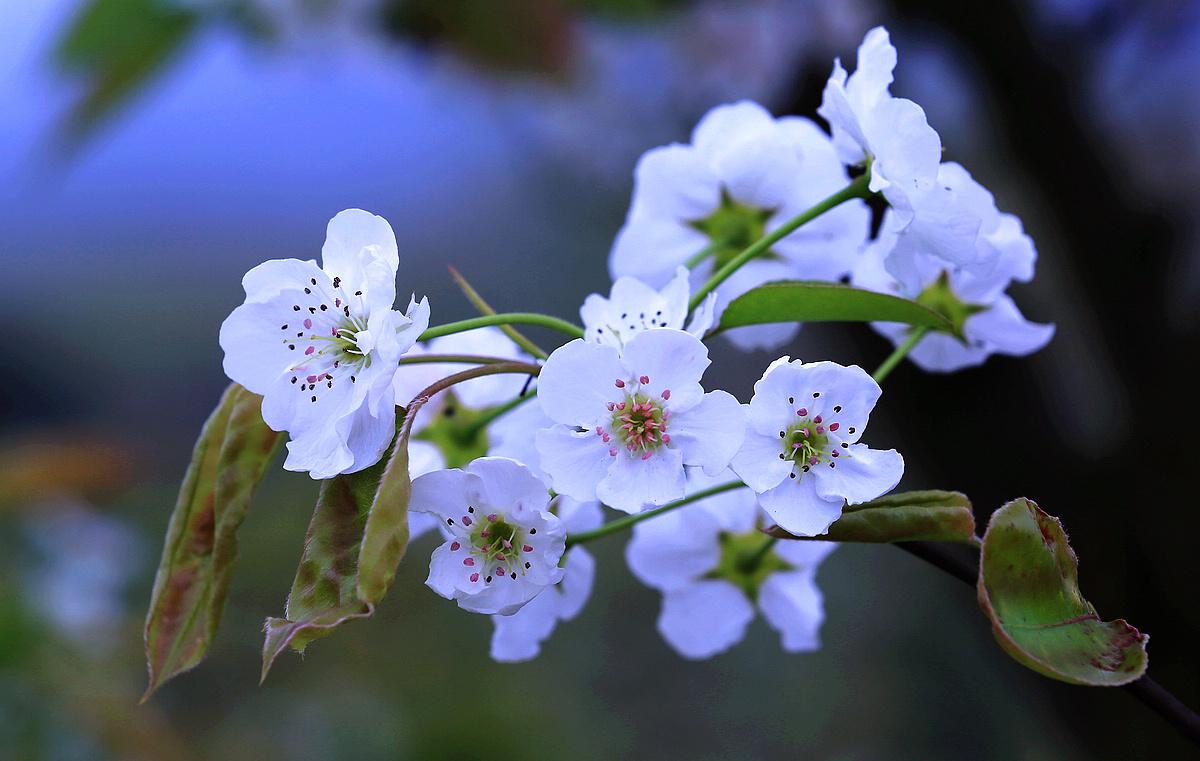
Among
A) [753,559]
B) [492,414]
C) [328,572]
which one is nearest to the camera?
[328,572]

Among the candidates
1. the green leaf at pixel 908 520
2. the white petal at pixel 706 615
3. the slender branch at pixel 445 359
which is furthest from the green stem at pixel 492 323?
the white petal at pixel 706 615

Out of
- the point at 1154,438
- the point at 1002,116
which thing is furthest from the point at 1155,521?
the point at 1002,116

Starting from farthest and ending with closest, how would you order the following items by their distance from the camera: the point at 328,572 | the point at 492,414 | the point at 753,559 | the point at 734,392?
1. the point at 734,392
2. the point at 753,559
3. the point at 492,414
4. the point at 328,572

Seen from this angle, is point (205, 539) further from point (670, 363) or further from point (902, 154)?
point (902, 154)

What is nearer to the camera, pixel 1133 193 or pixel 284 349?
pixel 284 349

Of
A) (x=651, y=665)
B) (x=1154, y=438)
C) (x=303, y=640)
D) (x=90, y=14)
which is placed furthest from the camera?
(x=651, y=665)

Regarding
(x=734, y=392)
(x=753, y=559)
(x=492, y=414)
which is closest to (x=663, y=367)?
(x=492, y=414)

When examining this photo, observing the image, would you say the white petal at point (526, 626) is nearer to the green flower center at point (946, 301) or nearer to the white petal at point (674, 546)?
the white petal at point (674, 546)

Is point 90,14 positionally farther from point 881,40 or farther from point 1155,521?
point 1155,521
